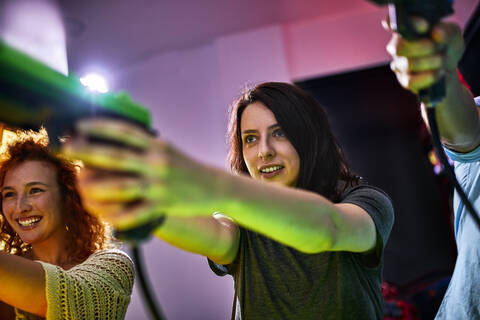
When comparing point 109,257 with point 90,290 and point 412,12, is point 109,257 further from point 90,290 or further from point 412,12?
point 412,12

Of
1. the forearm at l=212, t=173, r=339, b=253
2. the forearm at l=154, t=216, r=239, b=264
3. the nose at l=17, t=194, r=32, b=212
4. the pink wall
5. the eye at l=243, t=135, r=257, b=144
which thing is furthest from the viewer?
the pink wall

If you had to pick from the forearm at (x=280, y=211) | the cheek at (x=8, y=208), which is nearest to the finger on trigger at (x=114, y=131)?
the forearm at (x=280, y=211)

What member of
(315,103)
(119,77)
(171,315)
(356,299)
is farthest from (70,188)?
(119,77)

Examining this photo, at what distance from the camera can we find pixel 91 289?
48.1 inches

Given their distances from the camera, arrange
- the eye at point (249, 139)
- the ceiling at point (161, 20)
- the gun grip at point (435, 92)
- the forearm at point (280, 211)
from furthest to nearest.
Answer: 1. the ceiling at point (161, 20)
2. the eye at point (249, 139)
3. the gun grip at point (435, 92)
4. the forearm at point (280, 211)

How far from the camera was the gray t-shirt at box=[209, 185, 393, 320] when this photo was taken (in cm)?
103

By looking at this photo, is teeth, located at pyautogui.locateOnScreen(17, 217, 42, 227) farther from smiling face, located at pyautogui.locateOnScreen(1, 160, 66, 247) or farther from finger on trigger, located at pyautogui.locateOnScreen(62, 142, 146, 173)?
finger on trigger, located at pyautogui.locateOnScreen(62, 142, 146, 173)

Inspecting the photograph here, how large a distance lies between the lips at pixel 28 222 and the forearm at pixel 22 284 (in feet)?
0.69

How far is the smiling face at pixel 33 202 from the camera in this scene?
1373 millimetres

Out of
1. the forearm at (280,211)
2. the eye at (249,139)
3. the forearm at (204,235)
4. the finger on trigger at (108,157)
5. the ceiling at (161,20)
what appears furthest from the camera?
the ceiling at (161,20)

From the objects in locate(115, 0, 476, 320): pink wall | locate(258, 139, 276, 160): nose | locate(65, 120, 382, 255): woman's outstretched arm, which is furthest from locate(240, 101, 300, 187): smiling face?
locate(115, 0, 476, 320): pink wall

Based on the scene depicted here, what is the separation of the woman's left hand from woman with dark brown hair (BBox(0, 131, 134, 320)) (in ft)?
2.61

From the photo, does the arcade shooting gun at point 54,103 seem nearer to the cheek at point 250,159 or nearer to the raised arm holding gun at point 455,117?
the raised arm holding gun at point 455,117

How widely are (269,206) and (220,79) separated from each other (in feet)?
10.7
